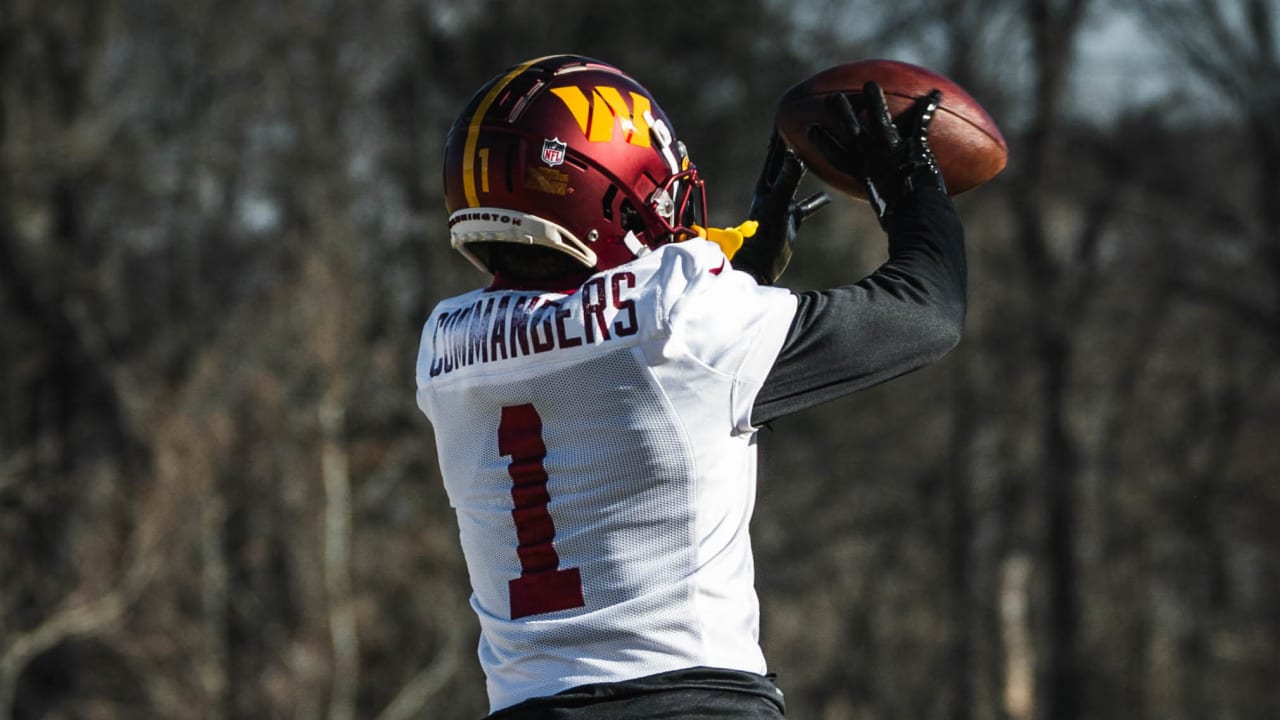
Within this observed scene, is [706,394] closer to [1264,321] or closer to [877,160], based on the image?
[877,160]

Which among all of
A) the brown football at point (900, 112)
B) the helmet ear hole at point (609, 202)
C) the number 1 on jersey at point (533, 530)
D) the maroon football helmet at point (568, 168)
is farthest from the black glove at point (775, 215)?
the number 1 on jersey at point (533, 530)

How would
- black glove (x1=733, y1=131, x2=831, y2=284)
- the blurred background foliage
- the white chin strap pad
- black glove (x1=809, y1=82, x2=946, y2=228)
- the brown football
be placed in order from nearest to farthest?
the white chin strap pad → black glove (x1=809, y1=82, x2=946, y2=228) → the brown football → black glove (x1=733, y1=131, x2=831, y2=284) → the blurred background foliage

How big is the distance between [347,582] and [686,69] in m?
8.60

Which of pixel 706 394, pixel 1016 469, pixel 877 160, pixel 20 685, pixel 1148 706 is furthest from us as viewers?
pixel 1148 706

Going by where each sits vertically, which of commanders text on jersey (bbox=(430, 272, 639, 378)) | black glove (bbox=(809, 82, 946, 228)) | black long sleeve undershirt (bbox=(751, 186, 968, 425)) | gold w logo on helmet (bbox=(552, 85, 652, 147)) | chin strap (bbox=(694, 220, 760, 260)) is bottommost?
black long sleeve undershirt (bbox=(751, 186, 968, 425))

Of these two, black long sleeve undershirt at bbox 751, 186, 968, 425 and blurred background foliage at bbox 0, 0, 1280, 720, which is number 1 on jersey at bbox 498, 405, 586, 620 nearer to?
black long sleeve undershirt at bbox 751, 186, 968, 425

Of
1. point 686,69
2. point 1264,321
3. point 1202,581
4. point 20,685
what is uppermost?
point 686,69

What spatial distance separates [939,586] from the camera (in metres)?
25.0

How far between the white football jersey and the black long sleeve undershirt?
0.04 m

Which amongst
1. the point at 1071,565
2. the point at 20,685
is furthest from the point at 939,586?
the point at 20,685

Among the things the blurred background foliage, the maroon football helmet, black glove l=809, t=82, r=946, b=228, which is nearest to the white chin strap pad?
the maroon football helmet

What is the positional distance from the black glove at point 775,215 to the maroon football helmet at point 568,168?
38cm

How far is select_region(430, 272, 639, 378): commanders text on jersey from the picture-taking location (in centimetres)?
224

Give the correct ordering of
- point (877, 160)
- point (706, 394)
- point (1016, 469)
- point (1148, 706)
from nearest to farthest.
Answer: point (706, 394) < point (877, 160) < point (1016, 469) < point (1148, 706)
